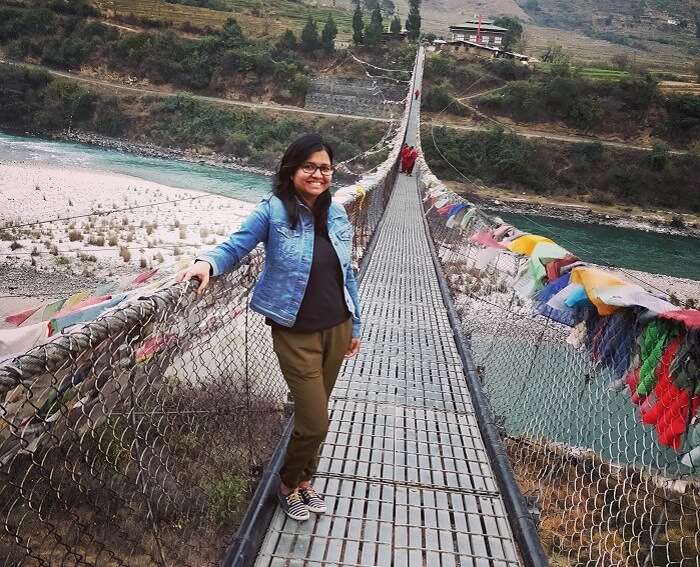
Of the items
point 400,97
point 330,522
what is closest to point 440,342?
point 330,522

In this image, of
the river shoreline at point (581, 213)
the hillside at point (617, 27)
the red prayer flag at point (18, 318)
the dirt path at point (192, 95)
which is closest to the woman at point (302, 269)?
the red prayer flag at point (18, 318)

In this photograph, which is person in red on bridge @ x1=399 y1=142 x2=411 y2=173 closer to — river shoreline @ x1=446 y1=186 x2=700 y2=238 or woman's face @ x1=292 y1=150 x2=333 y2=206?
woman's face @ x1=292 y1=150 x2=333 y2=206

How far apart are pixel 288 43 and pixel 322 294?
140 feet

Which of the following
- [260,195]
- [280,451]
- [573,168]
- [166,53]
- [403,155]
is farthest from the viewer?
[166,53]

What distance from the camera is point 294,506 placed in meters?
1.70

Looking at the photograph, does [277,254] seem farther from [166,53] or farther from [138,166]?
[166,53]

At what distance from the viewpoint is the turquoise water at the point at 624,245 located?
19277 millimetres

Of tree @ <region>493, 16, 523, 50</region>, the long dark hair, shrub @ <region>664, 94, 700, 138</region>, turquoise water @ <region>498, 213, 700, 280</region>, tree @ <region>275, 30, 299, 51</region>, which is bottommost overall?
turquoise water @ <region>498, 213, 700, 280</region>

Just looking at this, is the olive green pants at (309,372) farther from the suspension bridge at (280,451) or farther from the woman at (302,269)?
the suspension bridge at (280,451)

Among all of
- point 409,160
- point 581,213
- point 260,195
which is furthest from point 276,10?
Result: point 409,160

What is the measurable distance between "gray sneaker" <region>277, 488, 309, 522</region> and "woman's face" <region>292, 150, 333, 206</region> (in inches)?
39.5

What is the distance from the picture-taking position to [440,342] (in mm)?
3529

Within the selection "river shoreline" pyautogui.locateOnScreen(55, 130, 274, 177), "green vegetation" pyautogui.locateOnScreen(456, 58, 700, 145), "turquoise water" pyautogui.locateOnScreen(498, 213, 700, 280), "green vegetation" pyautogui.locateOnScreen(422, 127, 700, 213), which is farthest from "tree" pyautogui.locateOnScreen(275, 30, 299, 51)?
"turquoise water" pyautogui.locateOnScreen(498, 213, 700, 280)

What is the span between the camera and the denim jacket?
1427 mm
